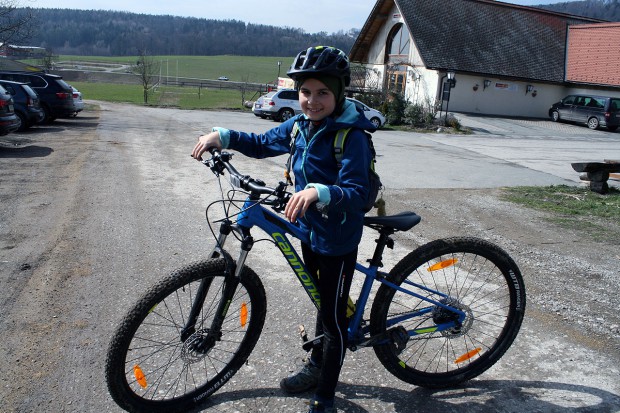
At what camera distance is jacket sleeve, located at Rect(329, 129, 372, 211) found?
7.72 ft

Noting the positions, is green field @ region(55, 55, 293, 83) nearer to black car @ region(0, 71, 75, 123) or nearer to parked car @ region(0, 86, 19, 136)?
black car @ region(0, 71, 75, 123)

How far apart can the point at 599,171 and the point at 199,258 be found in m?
7.88

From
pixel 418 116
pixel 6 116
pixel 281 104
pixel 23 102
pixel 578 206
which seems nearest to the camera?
pixel 578 206

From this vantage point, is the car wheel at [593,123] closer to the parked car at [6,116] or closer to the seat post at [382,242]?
the parked car at [6,116]

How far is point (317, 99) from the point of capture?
2535mm

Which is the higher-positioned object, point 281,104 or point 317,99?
point 317,99

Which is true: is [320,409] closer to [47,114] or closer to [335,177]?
[335,177]

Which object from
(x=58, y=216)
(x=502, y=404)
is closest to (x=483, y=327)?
(x=502, y=404)

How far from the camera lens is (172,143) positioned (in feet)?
45.4

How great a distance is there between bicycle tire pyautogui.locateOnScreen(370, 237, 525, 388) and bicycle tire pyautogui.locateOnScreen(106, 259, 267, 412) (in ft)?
2.52

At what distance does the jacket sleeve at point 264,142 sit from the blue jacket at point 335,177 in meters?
0.09

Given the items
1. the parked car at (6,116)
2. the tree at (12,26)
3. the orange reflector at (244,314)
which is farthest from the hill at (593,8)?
the orange reflector at (244,314)

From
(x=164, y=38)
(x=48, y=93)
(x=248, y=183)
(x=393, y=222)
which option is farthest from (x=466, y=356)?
(x=164, y=38)

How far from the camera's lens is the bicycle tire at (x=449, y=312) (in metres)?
3.00
